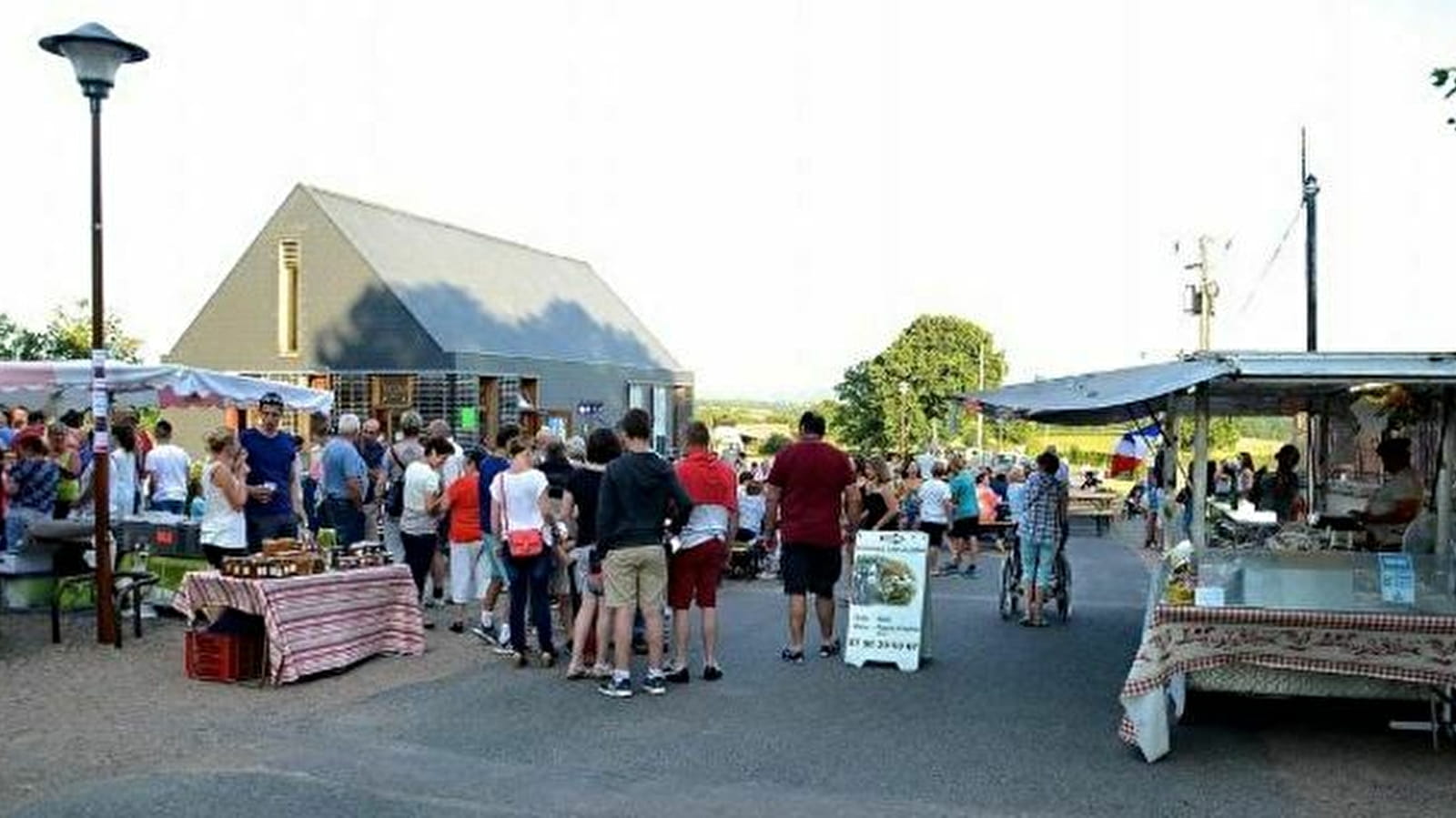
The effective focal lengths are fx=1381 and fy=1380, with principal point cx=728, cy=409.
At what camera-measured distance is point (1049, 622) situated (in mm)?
12609

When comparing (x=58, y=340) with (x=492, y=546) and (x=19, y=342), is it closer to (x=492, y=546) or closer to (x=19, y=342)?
(x=19, y=342)

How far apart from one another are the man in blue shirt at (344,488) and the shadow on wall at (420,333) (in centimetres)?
1570

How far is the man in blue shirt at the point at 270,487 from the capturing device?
35.8 ft

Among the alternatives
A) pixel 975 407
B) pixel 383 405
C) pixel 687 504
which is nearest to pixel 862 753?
pixel 687 504

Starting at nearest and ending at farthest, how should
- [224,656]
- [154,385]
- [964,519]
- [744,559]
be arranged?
1. [224,656]
2. [154,385]
3. [744,559]
4. [964,519]

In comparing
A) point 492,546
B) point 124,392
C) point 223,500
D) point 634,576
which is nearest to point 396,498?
point 492,546

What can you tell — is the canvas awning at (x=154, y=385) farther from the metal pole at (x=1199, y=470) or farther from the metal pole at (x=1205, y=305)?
the metal pole at (x=1205, y=305)

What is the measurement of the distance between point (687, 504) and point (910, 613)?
7.03 feet

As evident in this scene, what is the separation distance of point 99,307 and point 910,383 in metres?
56.7

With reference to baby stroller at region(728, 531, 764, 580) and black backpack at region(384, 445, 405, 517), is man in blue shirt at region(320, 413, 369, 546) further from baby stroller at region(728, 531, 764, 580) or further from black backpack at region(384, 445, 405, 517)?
baby stroller at region(728, 531, 764, 580)

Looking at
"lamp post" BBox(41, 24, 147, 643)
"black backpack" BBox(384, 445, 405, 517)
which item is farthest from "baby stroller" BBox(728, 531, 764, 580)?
"lamp post" BBox(41, 24, 147, 643)

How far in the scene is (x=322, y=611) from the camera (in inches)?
368

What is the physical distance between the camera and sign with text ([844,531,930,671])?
10078mm

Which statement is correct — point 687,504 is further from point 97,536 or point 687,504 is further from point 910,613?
point 97,536
